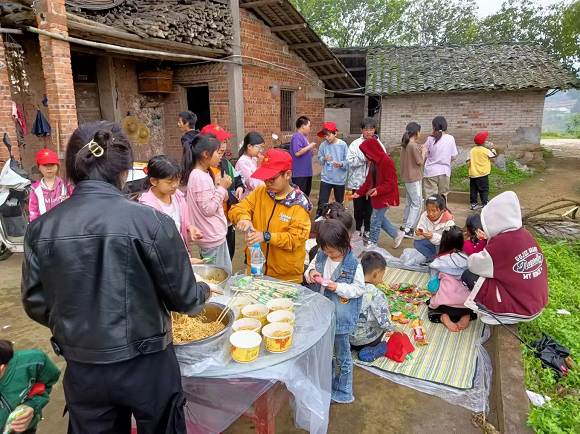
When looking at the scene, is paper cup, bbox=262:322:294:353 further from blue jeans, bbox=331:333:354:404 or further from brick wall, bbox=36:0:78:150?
brick wall, bbox=36:0:78:150

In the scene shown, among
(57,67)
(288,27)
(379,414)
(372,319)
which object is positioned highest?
(288,27)

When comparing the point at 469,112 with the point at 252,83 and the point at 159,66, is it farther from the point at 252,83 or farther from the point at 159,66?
the point at 159,66

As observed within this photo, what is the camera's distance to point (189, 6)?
7.94 m

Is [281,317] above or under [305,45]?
under

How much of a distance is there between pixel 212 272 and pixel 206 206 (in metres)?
0.95

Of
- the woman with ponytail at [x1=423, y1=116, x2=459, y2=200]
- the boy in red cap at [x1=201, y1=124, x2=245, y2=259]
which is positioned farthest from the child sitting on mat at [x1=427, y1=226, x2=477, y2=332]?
the woman with ponytail at [x1=423, y1=116, x2=459, y2=200]

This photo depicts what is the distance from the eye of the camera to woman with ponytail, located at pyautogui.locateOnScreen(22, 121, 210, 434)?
1404 millimetres

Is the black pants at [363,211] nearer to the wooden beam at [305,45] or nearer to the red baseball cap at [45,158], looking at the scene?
the red baseball cap at [45,158]

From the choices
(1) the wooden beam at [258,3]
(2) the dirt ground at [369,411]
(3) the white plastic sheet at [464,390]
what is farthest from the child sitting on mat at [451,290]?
(1) the wooden beam at [258,3]

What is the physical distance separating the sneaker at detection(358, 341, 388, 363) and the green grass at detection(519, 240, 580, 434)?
111cm

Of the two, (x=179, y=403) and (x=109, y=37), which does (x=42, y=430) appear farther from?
(x=109, y=37)

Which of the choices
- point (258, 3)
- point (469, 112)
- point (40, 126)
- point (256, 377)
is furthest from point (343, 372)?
point (469, 112)

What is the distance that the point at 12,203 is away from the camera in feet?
17.9

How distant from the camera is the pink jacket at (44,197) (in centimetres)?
464
